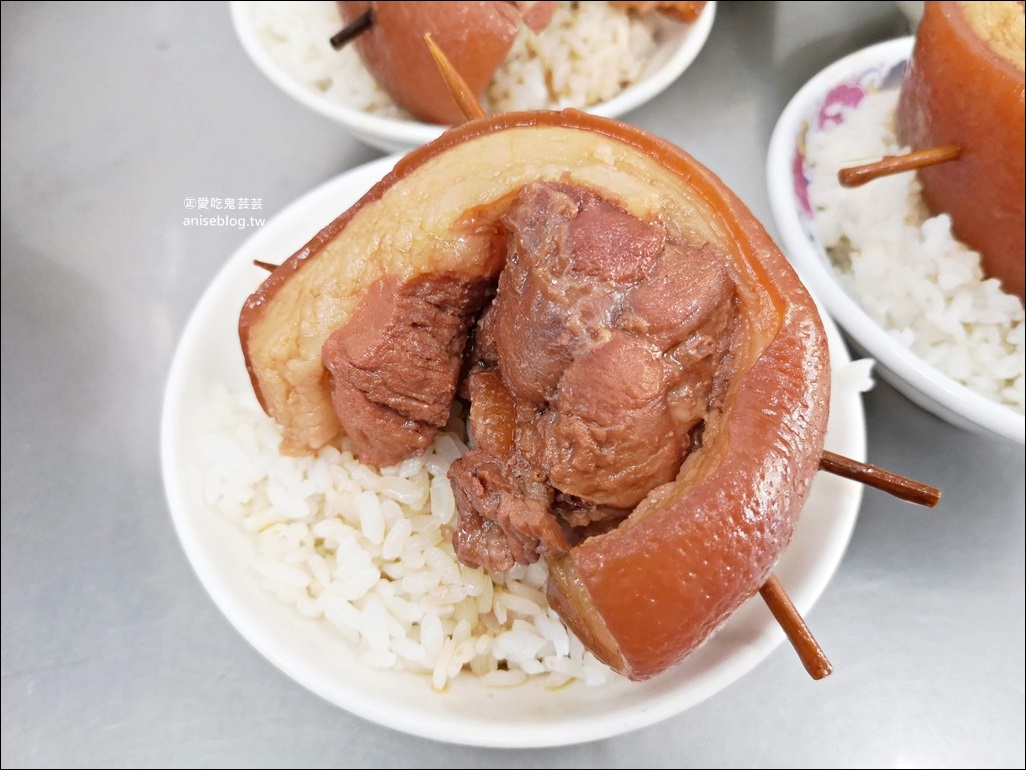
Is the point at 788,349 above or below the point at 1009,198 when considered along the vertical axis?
above

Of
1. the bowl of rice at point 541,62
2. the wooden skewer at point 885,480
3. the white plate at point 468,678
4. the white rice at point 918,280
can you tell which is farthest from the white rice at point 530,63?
the wooden skewer at point 885,480

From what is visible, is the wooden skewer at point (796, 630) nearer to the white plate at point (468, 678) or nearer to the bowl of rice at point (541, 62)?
the white plate at point (468, 678)

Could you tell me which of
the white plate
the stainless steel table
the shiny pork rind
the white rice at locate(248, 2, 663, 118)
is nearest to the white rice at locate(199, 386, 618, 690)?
the white plate

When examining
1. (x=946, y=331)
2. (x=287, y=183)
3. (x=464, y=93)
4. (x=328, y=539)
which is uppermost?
(x=464, y=93)

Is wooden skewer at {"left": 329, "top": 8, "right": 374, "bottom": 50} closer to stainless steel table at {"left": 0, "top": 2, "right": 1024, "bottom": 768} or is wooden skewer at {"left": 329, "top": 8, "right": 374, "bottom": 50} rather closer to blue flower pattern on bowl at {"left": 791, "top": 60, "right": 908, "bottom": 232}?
stainless steel table at {"left": 0, "top": 2, "right": 1024, "bottom": 768}

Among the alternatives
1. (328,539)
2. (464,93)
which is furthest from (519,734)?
(464,93)

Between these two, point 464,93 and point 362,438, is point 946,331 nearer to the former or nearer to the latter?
point 464,93
